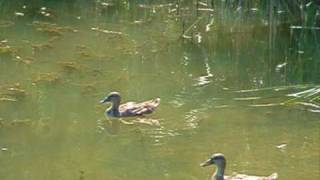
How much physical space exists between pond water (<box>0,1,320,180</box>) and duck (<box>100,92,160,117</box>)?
11 centimetres

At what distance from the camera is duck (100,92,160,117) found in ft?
33.6

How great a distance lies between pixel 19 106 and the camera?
407 inches

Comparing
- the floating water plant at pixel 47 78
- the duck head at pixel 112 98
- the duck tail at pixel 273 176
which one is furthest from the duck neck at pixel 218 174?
the floating water plant at pixel 47 78

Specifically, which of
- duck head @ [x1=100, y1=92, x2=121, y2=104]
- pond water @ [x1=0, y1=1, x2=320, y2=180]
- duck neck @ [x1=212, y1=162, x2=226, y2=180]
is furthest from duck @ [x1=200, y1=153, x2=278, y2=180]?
duck head @ [x1=100, y1=92, x2=121, y2=104]

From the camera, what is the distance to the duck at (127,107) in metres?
10.2

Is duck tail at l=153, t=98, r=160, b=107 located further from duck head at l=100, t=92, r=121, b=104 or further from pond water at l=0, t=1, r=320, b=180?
duck head at l=100, t=92, r=121, b=104

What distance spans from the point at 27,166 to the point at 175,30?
19.6 feet

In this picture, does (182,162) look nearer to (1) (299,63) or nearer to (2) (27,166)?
(2) (27,166)

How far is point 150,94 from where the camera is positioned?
11.1 m

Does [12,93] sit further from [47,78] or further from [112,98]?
[112,98]

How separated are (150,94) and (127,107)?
61 centimetres

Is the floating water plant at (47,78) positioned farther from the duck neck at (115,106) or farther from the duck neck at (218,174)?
the duck neck at (218,174)

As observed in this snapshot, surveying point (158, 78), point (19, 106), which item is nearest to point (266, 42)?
point (158, 78)

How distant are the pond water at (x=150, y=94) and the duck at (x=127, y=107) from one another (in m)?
0.11
